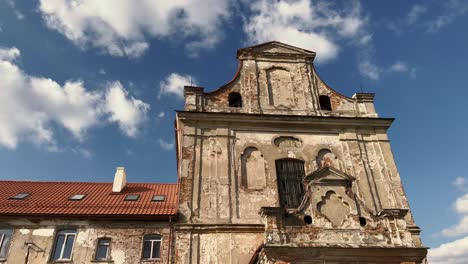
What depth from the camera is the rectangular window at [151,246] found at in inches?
509

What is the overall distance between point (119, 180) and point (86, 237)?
419 cm

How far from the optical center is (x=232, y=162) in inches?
561

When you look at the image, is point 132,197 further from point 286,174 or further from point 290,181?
point 290,181

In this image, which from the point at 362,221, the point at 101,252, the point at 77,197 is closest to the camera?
the point at 362,221

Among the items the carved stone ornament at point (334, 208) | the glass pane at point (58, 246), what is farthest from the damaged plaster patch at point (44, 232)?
the carved stone ornament at point (334, 208)

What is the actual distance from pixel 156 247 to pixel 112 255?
1.51 meters

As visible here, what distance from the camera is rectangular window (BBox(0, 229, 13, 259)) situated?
502 inches

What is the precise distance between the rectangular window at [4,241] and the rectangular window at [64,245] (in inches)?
64.6

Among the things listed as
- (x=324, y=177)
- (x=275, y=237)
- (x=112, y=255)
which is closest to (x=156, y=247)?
(x=112, y=255)

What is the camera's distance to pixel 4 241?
13.1 metres

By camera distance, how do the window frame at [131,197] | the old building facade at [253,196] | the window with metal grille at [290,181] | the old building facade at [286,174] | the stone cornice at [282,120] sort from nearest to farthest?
the old building facade at [286,174]
the old building facade at [253,196]
the window with metal grille at [290,181]
the stone cornice at [282,120]
the window frame at [131,197]

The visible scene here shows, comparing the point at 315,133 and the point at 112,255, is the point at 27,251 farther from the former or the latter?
the point at 315,133

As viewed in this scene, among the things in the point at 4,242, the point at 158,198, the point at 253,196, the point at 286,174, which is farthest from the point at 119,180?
the point at 286,174

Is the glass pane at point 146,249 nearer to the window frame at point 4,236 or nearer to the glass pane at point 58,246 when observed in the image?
the glass pane at point 58,246
